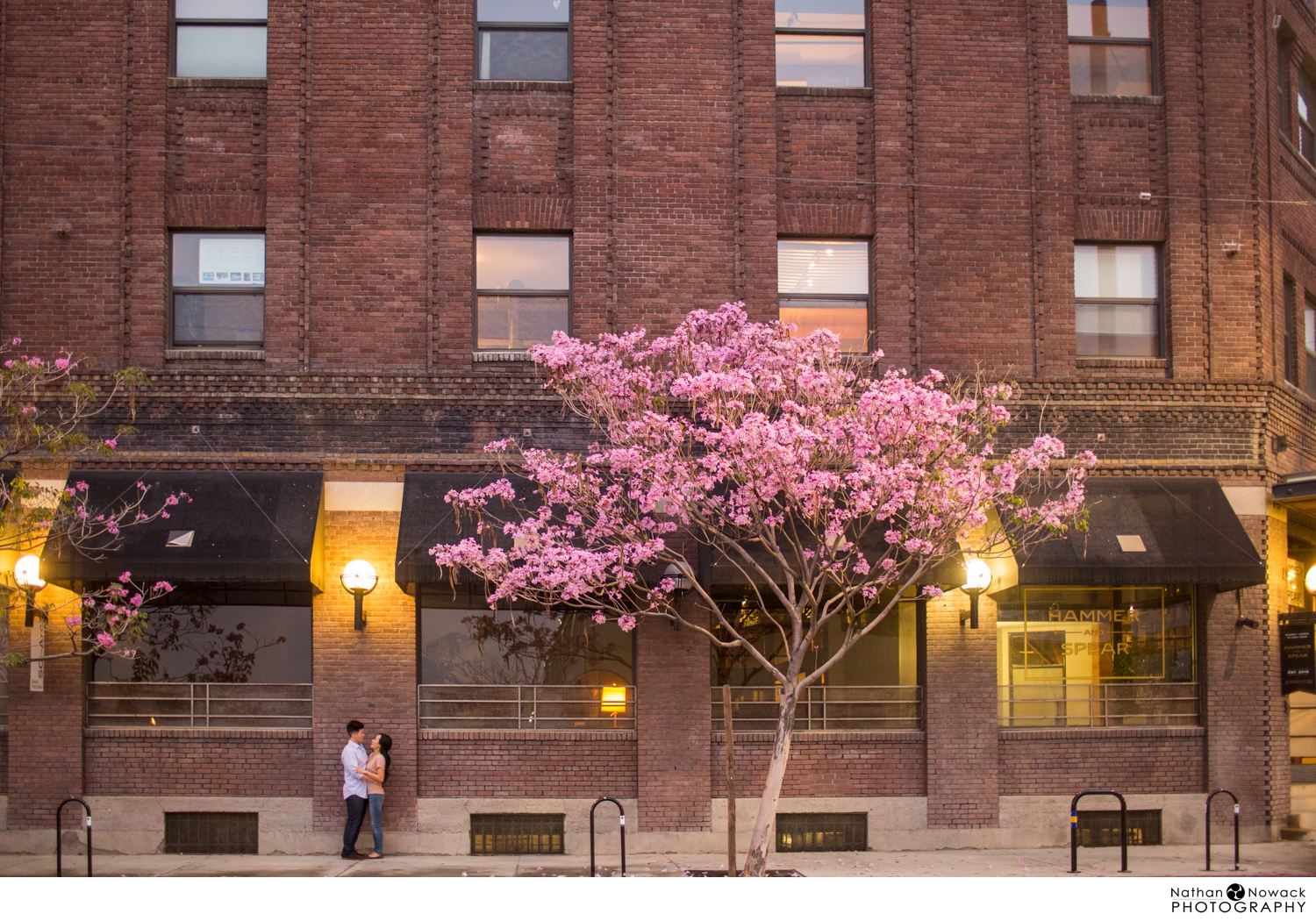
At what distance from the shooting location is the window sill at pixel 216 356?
17.1 meters

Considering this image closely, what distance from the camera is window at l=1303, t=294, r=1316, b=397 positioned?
20.3 meters

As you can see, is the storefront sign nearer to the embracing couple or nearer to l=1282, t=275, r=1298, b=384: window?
l=1282, t=275, r=1298, b=384: window

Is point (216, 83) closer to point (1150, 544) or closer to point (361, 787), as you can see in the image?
point (361, 787)

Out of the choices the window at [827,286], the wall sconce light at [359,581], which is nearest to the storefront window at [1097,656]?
the window at [827,286]

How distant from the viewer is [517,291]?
1748 centimetres

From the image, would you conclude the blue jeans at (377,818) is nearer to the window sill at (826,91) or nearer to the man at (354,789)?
the man at (354,789)

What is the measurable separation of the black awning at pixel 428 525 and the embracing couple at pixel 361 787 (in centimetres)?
203

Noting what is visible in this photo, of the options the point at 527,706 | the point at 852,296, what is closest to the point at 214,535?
the point at 527,706

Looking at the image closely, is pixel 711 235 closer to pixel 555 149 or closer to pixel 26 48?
pixel 555 149

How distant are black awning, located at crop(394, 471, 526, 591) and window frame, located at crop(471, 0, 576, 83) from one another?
552 cm

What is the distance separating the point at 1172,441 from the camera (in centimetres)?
1764

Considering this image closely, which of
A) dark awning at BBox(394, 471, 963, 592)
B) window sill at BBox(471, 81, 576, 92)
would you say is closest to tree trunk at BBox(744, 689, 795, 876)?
dark awning at BBox(394, 471, 963, 592)

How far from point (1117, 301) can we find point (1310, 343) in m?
5.07
